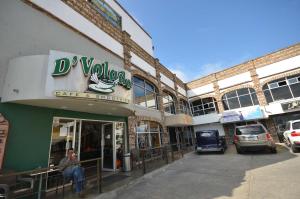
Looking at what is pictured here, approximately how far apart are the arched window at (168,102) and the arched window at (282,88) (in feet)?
33.1

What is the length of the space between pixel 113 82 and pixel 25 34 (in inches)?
142

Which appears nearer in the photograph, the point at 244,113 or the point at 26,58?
the point at 26,58

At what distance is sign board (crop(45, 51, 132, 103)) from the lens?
5336 millimetres

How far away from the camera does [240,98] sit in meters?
19.2

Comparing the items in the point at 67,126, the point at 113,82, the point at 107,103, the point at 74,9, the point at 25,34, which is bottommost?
the point at 67,126

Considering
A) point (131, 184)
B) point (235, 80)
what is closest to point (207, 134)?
point (131, 184)

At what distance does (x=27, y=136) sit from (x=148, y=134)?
7.80 m

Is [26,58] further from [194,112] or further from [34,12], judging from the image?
[194,112]

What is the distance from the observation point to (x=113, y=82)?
691cm

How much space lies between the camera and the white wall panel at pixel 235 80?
749 inches

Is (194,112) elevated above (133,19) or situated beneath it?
situated beneath

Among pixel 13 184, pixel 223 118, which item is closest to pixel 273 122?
pixel 223 118

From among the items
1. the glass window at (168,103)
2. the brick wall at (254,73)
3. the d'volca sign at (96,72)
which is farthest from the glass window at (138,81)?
the brick wall at (254,73)

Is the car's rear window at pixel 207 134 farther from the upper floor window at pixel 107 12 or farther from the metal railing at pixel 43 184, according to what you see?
the upper floor window at pixel 107 12
